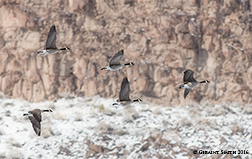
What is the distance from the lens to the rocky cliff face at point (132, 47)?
820 inches

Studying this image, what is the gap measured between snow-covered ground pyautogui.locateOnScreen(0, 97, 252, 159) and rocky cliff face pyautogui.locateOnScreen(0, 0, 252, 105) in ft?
2.97

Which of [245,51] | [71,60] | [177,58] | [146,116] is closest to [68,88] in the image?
[71,60]

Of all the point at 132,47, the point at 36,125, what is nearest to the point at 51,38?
the point at 36,125

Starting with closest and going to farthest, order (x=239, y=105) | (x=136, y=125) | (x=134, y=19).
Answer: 1. (x=136, y=125)
2. (x=239, y=105)
3. (x=134, y=19)

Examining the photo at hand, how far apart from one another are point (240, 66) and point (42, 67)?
9.35m

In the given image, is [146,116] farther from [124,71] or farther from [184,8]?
[184,8]

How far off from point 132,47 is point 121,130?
16.4ft

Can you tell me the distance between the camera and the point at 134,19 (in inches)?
867

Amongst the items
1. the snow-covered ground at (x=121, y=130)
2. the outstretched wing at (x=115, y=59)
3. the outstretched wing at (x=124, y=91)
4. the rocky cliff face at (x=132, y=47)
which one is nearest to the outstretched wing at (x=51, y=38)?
the outstretched wing at (x=115, y=59)

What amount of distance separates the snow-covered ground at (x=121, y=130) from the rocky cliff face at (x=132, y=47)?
0.90 m

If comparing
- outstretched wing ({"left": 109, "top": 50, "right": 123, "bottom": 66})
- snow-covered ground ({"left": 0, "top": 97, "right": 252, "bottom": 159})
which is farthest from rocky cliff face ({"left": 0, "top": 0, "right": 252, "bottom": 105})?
outstretched wing ({"left": 109, "top": 50, "right": 123, "bottom": 66})

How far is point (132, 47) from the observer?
70.6 ft

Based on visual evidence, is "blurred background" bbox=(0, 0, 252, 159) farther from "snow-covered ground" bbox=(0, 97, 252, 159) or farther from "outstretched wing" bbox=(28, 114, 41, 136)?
"outstretched wing" bbox=(28, 114, 41, 136)

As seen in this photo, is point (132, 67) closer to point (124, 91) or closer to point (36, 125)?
point (124, 91)
